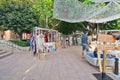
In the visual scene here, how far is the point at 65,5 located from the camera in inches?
532

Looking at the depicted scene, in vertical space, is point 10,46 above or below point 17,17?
below

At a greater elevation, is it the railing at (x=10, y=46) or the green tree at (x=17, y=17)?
the green tree at (x=17, y=17)

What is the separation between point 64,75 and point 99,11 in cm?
395

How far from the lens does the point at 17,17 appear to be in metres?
32.6

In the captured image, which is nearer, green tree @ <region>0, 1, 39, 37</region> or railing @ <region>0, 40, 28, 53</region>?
railing @ <region>0, 40, 28, 53</region>

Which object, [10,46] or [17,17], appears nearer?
[10,46]

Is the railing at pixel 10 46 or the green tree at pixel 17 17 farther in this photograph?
the green tree at pixel 17 17

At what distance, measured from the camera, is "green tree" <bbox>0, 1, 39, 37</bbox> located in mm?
32531

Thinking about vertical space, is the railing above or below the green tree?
below

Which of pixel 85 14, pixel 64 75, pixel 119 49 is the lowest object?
pixel 64 75

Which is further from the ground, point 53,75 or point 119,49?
point 119,49

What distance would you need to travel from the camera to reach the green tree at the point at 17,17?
32531 mm

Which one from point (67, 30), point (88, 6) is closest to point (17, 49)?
point (88, 6)

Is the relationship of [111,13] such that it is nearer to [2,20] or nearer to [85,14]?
Answer: [85,14]
